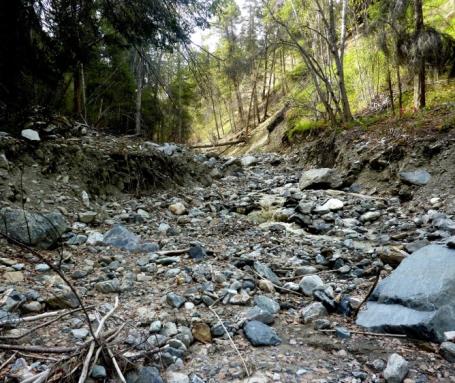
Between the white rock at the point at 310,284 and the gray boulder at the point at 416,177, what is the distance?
3.02 metres

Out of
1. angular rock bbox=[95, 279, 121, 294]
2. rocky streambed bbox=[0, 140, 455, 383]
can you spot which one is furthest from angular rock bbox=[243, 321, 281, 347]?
angular rock bbox=[95, 279, 121, 294]

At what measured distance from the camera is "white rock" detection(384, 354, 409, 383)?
5.19 ft

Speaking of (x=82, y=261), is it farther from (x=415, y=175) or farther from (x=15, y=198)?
(x=415, y=175)

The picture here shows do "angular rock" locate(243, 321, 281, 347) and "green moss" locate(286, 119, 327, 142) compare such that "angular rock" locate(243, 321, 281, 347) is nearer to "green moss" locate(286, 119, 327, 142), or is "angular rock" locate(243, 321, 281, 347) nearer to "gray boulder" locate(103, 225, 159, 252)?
"gray boulder" locate(103, 225, 159, 252)

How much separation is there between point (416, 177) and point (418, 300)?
346cm

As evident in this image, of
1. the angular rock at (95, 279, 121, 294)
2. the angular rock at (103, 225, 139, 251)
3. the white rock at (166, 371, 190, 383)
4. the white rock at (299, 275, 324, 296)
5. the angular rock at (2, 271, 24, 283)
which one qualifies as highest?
the angular rock at (103, 225, 139, 251)

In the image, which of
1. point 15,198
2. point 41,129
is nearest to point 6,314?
point 15,198

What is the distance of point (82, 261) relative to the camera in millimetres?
3049

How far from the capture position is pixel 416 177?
494cm

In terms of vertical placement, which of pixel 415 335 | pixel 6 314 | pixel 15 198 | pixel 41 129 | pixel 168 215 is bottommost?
pixel 415 335

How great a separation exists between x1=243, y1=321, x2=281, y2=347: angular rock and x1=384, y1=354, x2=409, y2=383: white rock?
0.58 meters

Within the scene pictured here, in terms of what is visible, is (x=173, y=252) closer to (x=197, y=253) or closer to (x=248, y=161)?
(x=197, y=253)

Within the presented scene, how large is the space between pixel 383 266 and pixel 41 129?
15.2ft

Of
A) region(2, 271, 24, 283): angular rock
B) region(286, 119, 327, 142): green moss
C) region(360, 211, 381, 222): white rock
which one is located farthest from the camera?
region(286, 119, 327, 142): green moss
